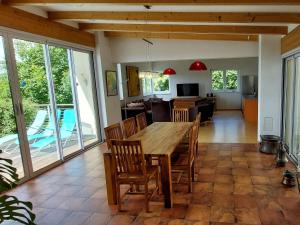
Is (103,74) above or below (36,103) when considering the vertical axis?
above

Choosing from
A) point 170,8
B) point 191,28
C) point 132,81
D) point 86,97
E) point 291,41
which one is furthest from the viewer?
point 132,81

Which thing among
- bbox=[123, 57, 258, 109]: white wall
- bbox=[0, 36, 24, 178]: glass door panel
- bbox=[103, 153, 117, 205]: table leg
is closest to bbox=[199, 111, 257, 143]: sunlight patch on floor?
bbox=[123, 57, 258, 109]: white wall

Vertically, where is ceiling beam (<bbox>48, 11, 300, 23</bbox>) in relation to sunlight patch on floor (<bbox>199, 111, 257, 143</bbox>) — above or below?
above

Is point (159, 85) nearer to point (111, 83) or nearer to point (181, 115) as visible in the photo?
point (111, 83)

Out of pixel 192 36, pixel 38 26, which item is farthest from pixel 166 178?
pixel 192 36

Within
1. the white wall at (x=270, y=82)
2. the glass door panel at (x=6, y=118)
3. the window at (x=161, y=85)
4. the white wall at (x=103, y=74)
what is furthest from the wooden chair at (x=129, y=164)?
the window at (x=161, y=85)

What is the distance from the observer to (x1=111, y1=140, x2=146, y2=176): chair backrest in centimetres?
261

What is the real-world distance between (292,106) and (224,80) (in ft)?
23.6

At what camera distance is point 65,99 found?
521cm

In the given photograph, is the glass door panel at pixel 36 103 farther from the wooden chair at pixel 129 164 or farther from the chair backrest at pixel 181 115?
the chair backrest at pixel 181 115

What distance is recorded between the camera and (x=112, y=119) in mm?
6754

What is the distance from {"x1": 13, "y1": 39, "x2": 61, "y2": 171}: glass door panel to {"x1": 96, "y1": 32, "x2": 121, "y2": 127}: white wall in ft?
5.95

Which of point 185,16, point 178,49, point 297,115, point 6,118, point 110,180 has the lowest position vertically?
point 110,180

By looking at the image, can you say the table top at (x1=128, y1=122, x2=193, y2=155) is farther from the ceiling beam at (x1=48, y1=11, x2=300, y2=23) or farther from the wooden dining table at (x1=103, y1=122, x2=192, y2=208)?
the ceiling beam at (x1=48, y1=11, x2=300, y2=23)
